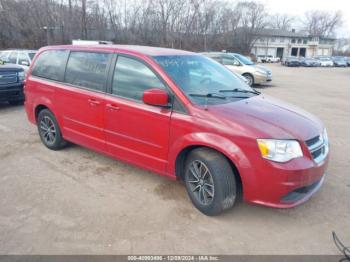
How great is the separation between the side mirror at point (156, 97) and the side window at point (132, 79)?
0.19 m

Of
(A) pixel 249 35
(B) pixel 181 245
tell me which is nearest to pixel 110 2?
(A) pixel 249 35

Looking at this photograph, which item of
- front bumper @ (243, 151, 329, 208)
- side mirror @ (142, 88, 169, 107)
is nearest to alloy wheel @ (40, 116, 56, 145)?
side mirror @ (142, 88, 169, 107)

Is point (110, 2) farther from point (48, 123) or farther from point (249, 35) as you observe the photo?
point (48, 123)

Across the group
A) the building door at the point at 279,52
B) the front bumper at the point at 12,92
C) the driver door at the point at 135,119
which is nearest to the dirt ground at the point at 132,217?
the driver door at the point at 135,119

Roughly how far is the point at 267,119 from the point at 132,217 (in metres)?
1.76

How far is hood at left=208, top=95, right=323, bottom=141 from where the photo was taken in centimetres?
284

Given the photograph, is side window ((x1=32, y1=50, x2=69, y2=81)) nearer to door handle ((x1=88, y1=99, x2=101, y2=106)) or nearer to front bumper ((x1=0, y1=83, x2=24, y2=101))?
door handle ((x1=88, y1=99, x2=101, y2=106))

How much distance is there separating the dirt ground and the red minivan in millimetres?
316

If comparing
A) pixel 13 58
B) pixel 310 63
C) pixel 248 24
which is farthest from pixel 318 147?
pixel 248 24

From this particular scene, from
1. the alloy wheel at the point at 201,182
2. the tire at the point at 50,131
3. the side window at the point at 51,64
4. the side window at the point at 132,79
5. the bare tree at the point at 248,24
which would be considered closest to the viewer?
the alloy wheel at the point at 201,182

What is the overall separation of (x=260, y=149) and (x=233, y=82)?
154cm

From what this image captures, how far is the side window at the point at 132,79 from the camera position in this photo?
11.3 ft

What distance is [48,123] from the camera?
16.2 ft

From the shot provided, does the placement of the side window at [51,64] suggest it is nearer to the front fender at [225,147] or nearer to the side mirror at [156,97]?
the side mirror at [156,97]
